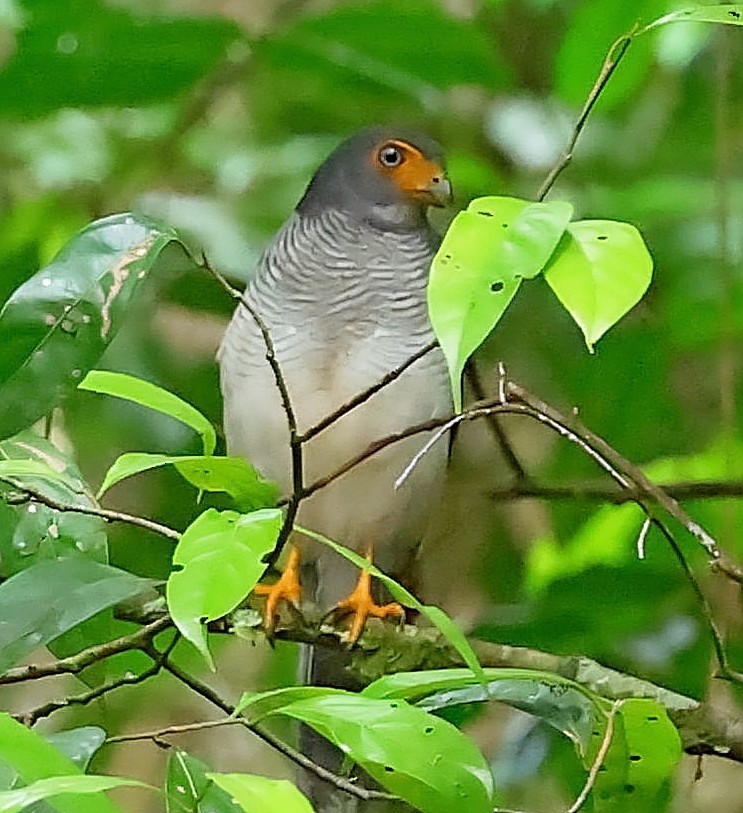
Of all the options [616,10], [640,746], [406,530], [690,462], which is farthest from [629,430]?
[640,746]

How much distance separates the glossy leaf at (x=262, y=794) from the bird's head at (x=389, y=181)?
959 millimetres

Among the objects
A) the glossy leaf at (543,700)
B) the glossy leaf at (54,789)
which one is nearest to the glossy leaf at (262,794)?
the glossy leaf at (54,789)

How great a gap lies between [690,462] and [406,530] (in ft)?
1.19

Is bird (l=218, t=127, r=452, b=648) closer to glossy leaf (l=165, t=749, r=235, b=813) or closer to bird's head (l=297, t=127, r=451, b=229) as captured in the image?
bird's head (l=297, t=127, r=451, b=229)

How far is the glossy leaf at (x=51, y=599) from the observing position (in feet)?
2.61

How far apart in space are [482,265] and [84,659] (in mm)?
340

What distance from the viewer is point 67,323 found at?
2.60 ft

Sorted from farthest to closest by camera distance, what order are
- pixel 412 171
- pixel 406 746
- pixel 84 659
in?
pixel 412 171, pixel 84 659, pixel 406 746

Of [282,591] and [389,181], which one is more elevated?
[389,181]

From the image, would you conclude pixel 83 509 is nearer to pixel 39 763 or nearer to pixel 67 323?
pixel 67 323

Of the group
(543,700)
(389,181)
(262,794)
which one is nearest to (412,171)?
(389,181)

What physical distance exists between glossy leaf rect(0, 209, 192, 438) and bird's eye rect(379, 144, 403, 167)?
708 mm

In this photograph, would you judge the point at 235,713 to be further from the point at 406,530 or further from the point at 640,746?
the point at 406,530

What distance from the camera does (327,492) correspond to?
1462 millimetres
